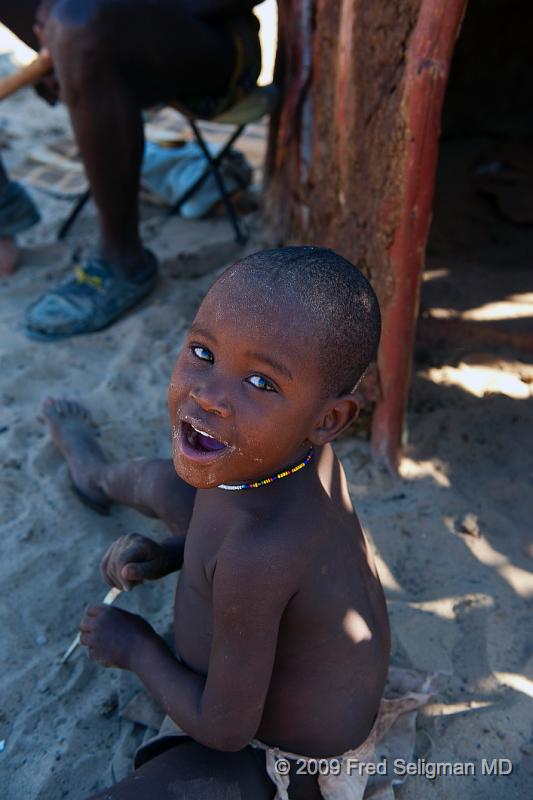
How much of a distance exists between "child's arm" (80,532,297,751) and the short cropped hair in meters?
0.35

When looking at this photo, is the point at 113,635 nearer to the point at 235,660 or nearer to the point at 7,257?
the point at 235,660

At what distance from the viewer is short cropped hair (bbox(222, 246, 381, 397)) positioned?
1.30m

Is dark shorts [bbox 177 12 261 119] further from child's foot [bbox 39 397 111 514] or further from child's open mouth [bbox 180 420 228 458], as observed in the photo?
child's open mouth [bbox 180 420 228 458]

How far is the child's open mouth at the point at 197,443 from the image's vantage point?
53.2 inches

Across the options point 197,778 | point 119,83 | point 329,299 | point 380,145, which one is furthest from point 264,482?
point 119,83

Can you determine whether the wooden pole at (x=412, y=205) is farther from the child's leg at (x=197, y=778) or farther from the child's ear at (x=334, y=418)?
the child's leg at (x=197, y=778)

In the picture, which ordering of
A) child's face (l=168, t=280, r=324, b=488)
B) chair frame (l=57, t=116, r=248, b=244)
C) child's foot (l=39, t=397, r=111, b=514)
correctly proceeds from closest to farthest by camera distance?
child's face (l=168, t=280, r=324, b=488) → child's foot (l=39, t=397, r=111, b=514) → chair frame (l=57, t=116, r=248, b=244)

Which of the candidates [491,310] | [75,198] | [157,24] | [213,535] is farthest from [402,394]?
Answer: [75,198]

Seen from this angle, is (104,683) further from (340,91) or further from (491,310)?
(491,310)

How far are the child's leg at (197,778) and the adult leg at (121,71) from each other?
7.66 ft

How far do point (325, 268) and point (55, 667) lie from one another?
1.30 m

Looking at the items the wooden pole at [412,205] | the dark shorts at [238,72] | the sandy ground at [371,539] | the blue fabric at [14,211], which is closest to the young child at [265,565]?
the sandy ground at [371,539]

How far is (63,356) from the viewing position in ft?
10.2

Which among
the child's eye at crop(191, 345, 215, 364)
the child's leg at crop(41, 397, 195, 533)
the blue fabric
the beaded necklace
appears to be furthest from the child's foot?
the blue fabric
